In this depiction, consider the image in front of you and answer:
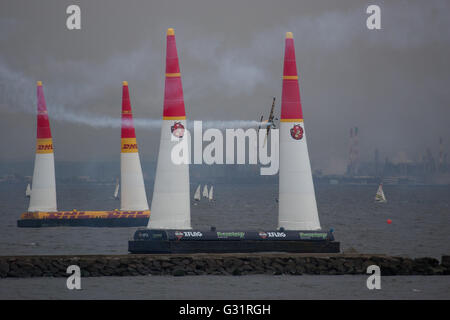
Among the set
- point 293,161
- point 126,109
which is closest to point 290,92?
point 293,161

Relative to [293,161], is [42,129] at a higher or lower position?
higher

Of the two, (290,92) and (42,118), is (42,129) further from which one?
(290,92)

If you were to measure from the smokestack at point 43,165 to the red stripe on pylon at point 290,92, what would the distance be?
108ft

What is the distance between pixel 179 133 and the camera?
4803 cm

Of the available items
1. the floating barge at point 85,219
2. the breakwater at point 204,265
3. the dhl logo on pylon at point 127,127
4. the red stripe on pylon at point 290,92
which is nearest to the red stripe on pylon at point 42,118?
the dhl logo on pylon at point 127,127

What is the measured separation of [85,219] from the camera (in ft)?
281

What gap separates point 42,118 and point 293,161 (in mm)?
34557

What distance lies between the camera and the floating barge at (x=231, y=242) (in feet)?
158

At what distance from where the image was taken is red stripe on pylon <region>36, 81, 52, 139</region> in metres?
75.4

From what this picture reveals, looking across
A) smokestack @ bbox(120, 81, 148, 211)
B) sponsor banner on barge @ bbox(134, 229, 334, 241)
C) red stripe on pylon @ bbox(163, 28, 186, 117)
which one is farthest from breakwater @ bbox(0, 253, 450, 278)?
smokestack @ bbox(120, 81, 148, 211)
